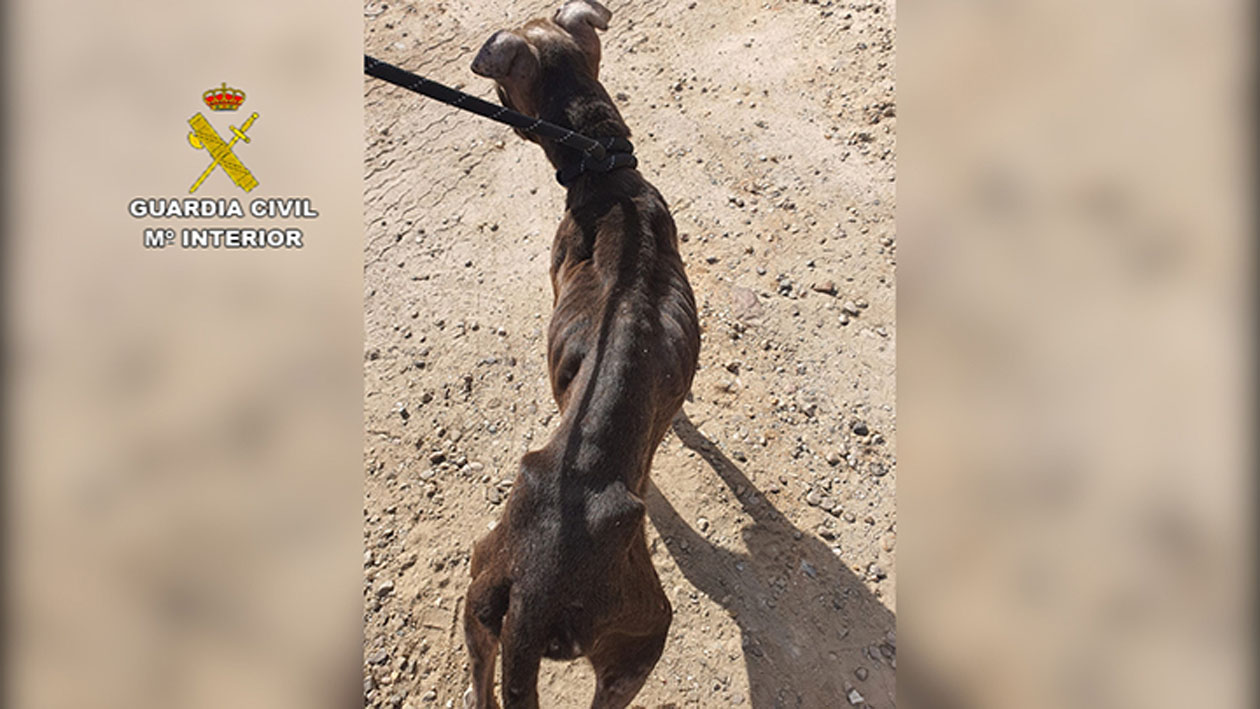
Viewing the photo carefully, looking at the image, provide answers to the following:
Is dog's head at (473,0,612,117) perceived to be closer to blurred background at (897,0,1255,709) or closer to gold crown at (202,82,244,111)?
gold crown at (202,82,244,111)

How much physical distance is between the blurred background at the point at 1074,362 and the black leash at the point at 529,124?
1.31m

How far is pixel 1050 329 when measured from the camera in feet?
2.83

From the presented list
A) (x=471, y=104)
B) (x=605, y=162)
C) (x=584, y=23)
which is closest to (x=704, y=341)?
(x=605, y=162)

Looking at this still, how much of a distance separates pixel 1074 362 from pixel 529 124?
2.38 metres

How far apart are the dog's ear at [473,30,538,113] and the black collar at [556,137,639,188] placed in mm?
532

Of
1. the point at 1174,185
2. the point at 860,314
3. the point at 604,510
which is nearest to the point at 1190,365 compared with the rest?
the point at 1174,185

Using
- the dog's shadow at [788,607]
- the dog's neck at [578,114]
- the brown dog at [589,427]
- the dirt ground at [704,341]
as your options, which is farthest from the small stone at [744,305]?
the dog's neck at [578,114]

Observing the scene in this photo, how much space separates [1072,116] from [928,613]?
0.64 meters

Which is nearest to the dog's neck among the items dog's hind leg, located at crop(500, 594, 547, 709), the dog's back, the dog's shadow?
the dog's back

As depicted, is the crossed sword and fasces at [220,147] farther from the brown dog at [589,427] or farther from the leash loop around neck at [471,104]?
the brown dog at [589,427]

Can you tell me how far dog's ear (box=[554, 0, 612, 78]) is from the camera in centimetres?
454

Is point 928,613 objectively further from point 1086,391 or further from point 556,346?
point 556,346

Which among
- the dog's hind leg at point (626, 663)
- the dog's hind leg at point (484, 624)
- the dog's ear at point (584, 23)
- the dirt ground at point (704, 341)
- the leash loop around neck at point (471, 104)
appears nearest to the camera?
the leash loop around neck at point (471, 104)

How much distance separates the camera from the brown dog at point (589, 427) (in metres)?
2.88
